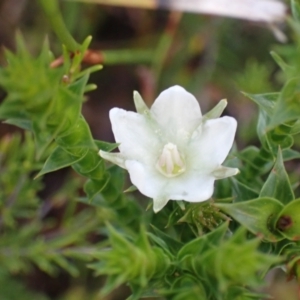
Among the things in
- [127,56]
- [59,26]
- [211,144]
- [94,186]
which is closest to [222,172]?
Answer: [211,144]

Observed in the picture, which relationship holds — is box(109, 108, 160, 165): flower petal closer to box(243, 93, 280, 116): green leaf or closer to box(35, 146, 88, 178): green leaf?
box(35, 146, 88, 178): green leaf

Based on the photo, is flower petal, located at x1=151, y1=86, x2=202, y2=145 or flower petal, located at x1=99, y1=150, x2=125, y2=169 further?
flower petal, located at x1=151, y1=86, x2=202, y2=145

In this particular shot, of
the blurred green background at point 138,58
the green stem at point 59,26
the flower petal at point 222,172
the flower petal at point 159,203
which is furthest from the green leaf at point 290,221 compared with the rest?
the blurred green background at point 138,58

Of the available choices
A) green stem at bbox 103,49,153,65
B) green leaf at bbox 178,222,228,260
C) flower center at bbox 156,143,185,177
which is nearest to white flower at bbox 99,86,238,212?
flower center at bbox 156,143,185,177

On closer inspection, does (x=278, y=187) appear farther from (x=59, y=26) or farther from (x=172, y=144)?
(x=59, y=26)

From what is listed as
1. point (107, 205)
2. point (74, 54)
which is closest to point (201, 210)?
point (107, 205)

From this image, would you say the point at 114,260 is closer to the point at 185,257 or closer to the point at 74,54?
the point at 185,257

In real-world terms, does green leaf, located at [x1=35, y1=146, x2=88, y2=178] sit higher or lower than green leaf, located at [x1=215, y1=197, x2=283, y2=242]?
higher
